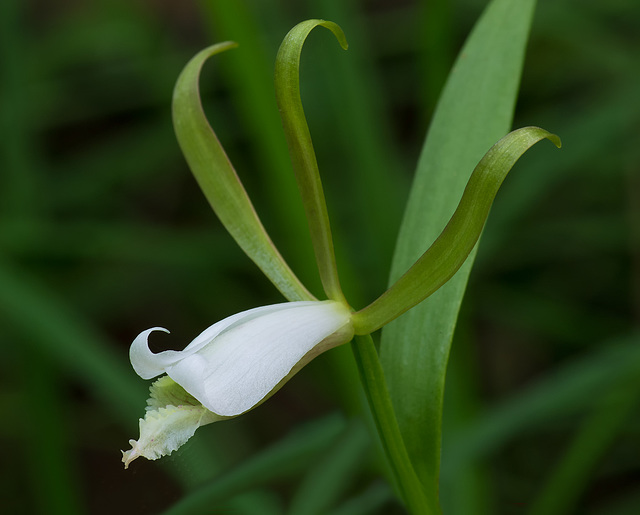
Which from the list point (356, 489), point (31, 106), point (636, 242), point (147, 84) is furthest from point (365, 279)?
point (31, 106)

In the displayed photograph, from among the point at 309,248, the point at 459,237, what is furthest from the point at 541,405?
the point at 459,237

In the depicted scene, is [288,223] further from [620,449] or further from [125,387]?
[620,449]

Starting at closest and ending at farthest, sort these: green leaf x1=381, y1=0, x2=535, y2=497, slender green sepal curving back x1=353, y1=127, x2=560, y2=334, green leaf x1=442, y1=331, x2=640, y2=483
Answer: slender green sepal curving back x1=353, y1=127, x2=560, y2=334 < green leaf x1=381, y1=0, x2=535, y2=497 < green leaf x1=442, y1=331, x2=640, y2=483

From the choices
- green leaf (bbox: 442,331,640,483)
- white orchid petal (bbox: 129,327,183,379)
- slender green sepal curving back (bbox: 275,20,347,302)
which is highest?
slender green sepal curving back (bbox: 275,20,347,302)

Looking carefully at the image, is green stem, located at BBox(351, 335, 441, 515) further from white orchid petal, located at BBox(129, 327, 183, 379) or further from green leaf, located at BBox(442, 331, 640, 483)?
green leaf, located at BBox(442, 331, 640, 483)

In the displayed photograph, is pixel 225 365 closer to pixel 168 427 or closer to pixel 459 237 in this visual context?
pixel 168 427

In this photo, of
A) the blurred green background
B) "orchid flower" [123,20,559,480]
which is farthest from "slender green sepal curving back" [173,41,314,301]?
the blurred green background

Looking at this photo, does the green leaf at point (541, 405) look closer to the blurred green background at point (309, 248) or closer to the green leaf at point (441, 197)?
the blurred green background at point (309, 248)
